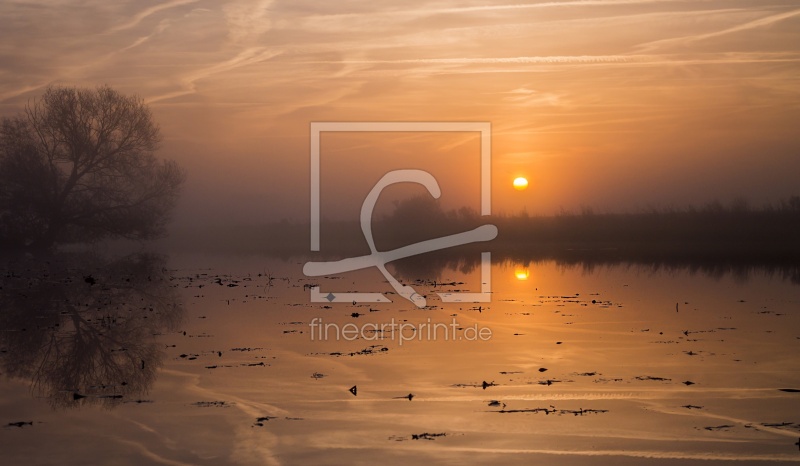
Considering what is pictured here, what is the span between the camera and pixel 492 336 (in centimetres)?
1373

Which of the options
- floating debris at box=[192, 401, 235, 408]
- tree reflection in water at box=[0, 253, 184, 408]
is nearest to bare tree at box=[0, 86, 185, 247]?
tree reflection in water at box=[0, 253, 184, 408]

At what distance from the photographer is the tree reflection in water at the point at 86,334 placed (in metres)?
9.87

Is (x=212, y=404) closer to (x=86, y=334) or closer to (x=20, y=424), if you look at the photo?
(x=20, y=424)

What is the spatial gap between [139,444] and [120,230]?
40.5 m

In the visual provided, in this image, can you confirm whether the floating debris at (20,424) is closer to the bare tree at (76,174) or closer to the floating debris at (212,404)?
the floating debris at (212,404)

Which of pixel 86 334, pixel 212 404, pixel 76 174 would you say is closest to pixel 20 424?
pixel 212 404

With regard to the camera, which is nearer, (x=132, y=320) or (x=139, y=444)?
(x=139, y=444)

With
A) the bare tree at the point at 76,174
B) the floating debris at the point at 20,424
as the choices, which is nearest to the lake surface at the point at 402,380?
the floating debris at the point at 20,424

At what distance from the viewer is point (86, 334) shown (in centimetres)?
1392

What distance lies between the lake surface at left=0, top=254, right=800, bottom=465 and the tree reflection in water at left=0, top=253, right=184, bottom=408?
0.18ft

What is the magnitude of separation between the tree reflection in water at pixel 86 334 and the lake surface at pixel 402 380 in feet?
0.18

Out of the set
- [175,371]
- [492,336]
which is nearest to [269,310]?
[492,336]

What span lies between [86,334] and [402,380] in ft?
20.5

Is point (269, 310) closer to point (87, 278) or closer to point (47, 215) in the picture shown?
point (87, 278)
